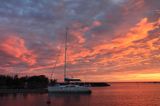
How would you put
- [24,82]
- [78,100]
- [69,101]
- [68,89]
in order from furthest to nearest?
1. [24,82]
2. [68,89]
3. [78,100]
4. [69,101]

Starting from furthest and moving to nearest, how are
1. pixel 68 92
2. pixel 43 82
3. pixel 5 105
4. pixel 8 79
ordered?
pixel 43 82, pixel 8 79, pixel 68 92, pixel 5 105

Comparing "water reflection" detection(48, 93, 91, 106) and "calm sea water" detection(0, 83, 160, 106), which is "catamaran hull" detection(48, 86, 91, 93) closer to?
"water reflection" detection(48, 93, 91, 106)

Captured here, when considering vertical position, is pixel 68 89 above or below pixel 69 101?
above

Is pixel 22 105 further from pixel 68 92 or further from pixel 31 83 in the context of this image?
pixel 31 83

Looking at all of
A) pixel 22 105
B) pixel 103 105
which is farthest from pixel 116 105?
pixel 22 105

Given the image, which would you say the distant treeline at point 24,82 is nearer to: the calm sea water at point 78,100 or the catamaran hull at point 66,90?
the catamaran hull at point 66,90

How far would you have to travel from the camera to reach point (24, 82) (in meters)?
174

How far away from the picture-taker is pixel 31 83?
169875mm

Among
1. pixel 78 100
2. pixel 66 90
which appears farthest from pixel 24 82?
pixel 78 100

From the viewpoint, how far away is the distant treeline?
154675mm

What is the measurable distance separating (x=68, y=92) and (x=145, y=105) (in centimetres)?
4828

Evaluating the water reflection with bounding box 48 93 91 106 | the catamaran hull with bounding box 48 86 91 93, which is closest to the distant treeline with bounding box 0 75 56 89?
the catamaran hull with bounding box 48 86 91 93

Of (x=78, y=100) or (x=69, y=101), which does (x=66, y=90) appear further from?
(x=69, y=101)

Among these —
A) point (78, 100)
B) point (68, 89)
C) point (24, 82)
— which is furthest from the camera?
point (24, 82)
